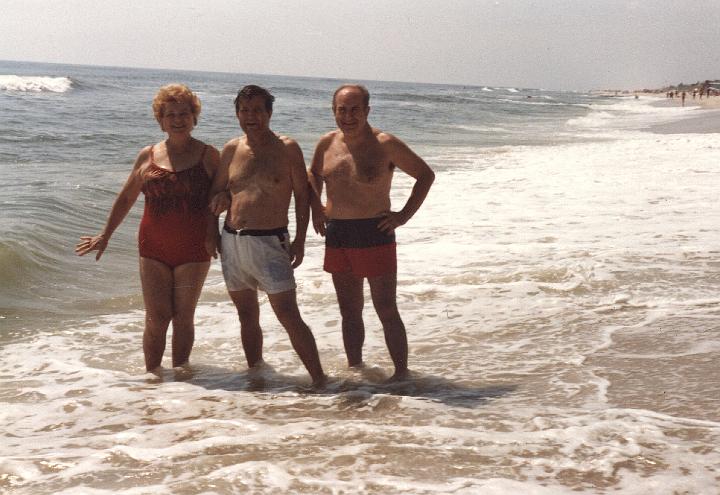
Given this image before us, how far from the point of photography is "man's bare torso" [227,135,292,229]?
177 inches

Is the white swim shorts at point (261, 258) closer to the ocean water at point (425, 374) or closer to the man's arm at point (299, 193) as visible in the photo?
the man's arm at point (299, 193)

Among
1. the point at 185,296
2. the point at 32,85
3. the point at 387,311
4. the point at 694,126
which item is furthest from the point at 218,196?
the point at 32,85

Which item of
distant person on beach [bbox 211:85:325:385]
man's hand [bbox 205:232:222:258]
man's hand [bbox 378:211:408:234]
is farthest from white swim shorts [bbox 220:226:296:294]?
man's hand [bbox 378:211:408:234]

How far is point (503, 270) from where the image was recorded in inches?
291

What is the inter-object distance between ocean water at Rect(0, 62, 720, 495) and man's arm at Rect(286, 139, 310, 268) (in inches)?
31.2

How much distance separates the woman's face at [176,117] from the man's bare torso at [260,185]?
365 millimetres

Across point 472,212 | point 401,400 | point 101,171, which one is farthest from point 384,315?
point 101,171

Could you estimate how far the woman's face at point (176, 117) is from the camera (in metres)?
4.57

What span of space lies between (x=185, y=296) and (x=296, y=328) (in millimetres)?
690

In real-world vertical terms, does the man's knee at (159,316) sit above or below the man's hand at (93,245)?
below

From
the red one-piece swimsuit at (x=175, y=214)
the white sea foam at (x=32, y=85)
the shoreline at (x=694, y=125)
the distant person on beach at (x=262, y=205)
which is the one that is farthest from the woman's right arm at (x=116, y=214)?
the white sea foam at (x=32, y=85)

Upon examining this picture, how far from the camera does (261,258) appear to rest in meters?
4.47

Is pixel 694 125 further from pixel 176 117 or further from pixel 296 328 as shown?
pixel 176 117

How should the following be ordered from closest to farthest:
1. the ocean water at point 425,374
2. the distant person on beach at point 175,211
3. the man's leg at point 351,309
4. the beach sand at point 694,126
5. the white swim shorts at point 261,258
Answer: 1. the ocean water at point 425,374
2. the white swim shorts at point 261,258
3. the distant person on beach at point 175,211
4. the man's leg at point 351,309
5. the beach sand at point 694,126
